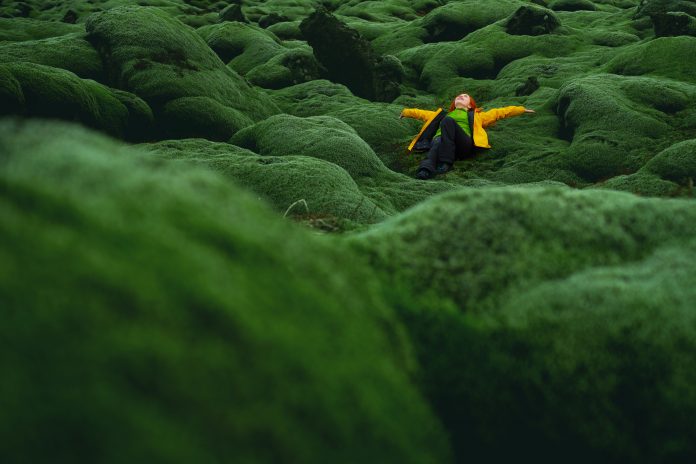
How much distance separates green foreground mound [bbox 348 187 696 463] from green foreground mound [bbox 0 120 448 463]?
514mm

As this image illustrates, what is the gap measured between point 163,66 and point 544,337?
2156cm

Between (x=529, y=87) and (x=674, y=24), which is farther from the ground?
(x=674, y=24)

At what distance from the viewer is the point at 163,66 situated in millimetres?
21469

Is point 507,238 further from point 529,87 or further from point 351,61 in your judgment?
point 351,61

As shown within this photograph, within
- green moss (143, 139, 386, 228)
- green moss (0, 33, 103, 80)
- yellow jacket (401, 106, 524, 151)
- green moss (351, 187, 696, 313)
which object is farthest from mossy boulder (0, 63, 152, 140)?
green moss (351, 187, 696, 313)

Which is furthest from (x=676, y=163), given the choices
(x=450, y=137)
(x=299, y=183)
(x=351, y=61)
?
(x=351, y=61)

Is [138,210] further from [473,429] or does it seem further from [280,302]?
[473,429]

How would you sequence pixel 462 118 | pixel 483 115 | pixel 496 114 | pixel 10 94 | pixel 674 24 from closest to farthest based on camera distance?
pixel 10 94, pixel 462 118, pixel 483 115, pixel 496 114, pixel 674 24

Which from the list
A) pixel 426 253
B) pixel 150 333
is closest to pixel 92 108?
pixel 426 253

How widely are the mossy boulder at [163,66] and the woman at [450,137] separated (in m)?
7.69

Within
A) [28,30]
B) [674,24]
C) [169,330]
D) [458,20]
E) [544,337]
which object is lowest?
[458,20]

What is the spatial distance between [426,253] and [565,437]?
63.3 inches

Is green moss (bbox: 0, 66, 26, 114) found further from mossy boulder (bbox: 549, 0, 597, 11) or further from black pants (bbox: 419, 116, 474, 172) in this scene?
mossy boulder (bbox: 549, 0, 597, 11)

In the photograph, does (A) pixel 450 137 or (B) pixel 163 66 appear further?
(B) pixel 163 66
